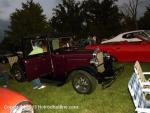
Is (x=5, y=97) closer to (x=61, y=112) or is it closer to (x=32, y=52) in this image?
(x=61, y=112)

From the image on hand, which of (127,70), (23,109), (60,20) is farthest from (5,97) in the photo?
(60,20)

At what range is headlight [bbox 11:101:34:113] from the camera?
12.6ft

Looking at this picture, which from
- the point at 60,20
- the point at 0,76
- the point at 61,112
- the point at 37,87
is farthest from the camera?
the point at 60,20

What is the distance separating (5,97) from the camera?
400 cm

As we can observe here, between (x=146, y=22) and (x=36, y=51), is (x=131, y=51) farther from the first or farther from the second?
(x=146, y=22)

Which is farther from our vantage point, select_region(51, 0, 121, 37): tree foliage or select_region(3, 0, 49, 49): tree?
select_region(51, 0, 121, 37): tree foliage

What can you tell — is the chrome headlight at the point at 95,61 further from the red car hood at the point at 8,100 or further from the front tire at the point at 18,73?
the red car hood at the point at 8,100

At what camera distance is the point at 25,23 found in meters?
38.0

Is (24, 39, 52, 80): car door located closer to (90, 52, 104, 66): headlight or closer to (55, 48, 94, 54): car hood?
(55, 48, 94, 54): car hood

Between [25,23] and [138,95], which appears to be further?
[25,23]

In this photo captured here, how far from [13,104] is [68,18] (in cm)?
3968

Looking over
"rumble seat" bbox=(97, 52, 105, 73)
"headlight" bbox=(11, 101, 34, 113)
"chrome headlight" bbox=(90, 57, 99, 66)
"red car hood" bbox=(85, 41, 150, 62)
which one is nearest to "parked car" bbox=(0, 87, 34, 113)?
"headlight" bbox=(11, 101, 34, 113)

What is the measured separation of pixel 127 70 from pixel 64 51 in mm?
3421

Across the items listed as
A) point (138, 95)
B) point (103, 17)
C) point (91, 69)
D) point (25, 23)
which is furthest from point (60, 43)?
point (103, 17)
